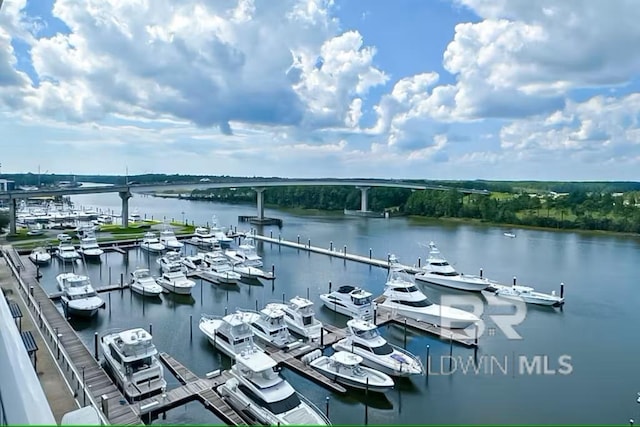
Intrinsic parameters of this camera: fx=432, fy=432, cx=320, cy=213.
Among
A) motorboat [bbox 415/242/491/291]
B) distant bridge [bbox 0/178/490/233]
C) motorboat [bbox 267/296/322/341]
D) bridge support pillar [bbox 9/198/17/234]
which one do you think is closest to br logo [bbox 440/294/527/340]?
motorboat [bbox 415/242/491/291]

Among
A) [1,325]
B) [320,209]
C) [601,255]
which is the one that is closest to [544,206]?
[601,255]

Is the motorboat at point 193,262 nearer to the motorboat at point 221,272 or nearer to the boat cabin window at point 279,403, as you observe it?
the motorboat at point 221,272

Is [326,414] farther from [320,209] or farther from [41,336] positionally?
[320,209]

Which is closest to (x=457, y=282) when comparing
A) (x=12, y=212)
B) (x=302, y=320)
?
(x=302, y=320)

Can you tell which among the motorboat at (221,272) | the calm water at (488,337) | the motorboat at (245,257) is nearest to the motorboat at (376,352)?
the calm water at (488,337)

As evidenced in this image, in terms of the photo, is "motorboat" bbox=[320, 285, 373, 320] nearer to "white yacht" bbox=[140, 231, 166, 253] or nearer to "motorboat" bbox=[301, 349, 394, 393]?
"motorboat" bbox=[301, 349, 394, 393]

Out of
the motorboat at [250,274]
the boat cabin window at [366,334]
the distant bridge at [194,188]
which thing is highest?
the distant bridge at [194,188]
